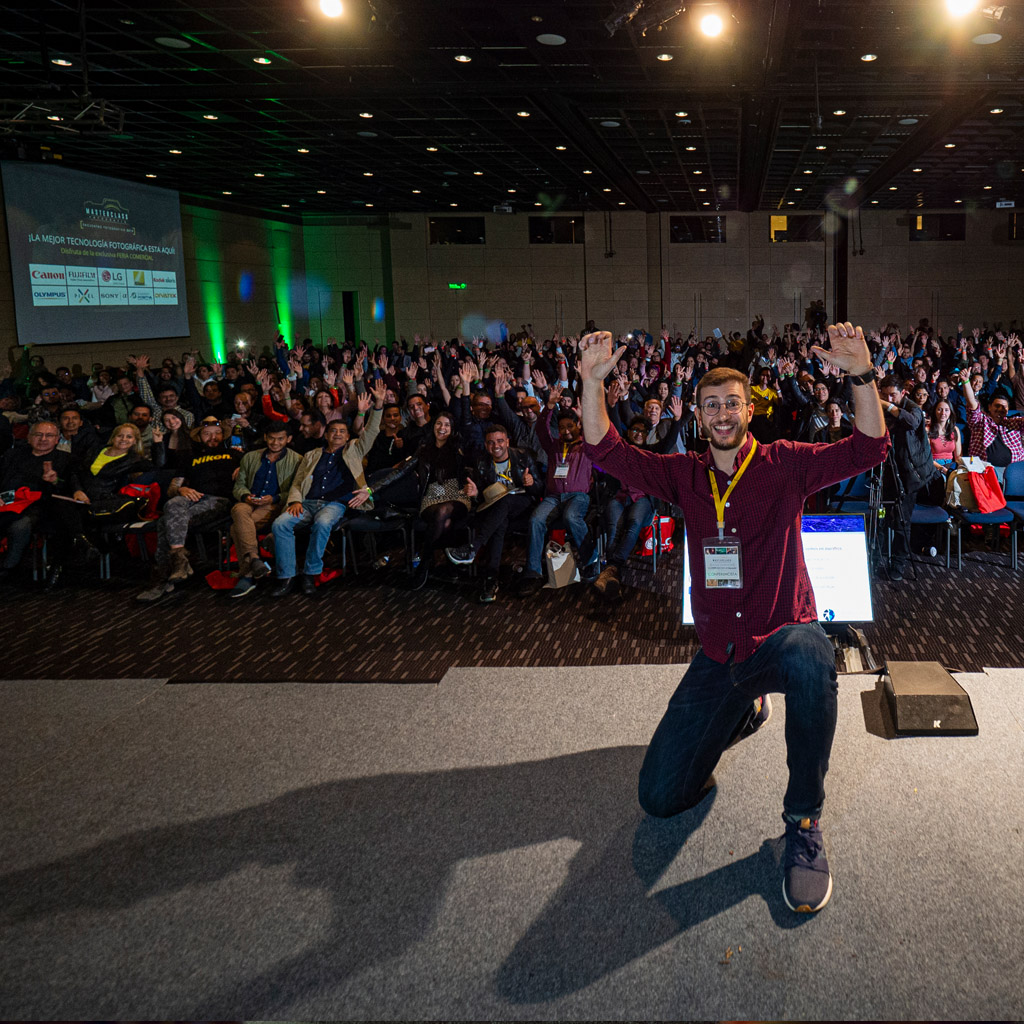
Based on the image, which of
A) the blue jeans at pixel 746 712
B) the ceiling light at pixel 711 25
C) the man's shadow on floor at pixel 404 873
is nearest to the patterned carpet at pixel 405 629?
the man's shadow on floor at pixel 404 873

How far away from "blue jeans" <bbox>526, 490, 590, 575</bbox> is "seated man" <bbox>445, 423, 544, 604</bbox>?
15 cm

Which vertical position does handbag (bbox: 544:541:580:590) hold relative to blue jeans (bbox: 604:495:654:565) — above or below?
below

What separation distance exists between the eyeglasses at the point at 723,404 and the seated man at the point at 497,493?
10.4ft

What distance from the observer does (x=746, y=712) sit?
2346 millimetres

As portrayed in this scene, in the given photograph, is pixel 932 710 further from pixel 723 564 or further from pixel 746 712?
pixel 723 564

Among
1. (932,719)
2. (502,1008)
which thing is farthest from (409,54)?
(502,1008)

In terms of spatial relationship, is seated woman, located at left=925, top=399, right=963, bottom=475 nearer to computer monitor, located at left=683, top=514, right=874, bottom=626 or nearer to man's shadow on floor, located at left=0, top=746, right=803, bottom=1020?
computer monitor, located at left=683, top=514, right=874, bottom=626

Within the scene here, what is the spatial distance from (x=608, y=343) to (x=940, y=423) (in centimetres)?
446

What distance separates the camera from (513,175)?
14.5m

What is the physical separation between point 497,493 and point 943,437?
121 inches

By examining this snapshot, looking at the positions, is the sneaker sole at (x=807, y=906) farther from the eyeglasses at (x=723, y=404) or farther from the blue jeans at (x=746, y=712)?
the eyeglasses at (x=723, y=404)

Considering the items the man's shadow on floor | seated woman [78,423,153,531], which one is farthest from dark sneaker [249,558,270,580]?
the man's shadow on floor

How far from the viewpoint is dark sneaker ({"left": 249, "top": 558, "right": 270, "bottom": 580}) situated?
17.7 feet

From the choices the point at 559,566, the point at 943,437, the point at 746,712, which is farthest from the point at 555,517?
the point at 746,712
